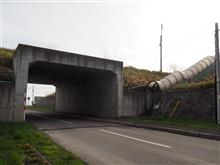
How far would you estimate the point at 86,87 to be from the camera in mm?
30906

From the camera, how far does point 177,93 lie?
25531 millimetres

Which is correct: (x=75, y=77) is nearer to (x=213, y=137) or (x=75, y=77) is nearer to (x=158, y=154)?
(x=213, y=137)

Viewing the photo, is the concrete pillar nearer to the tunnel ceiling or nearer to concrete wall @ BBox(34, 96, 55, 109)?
the tunnel ceiling

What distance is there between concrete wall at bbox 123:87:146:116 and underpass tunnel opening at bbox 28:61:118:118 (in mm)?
1445

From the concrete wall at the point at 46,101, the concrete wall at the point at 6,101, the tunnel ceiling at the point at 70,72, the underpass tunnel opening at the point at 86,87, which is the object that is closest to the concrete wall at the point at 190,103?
the underpass tunnel opening at the point at 86,87

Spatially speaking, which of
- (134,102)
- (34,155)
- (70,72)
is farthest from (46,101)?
(34,155)

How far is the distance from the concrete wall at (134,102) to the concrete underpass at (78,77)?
101 cm

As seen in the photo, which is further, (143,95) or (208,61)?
(208,61)

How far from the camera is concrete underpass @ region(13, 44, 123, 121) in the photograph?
19733 mm

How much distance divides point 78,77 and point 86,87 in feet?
6.05

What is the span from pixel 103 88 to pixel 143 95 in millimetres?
4511

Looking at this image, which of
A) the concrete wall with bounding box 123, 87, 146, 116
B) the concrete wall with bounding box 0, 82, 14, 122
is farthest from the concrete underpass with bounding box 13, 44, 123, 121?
the concrete wall with bounding box 123, 87, 146, 116

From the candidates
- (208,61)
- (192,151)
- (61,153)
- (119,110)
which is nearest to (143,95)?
(119,110)

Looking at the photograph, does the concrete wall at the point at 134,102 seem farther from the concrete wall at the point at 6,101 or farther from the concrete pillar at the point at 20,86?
the concrete wall at the point at 6,101
